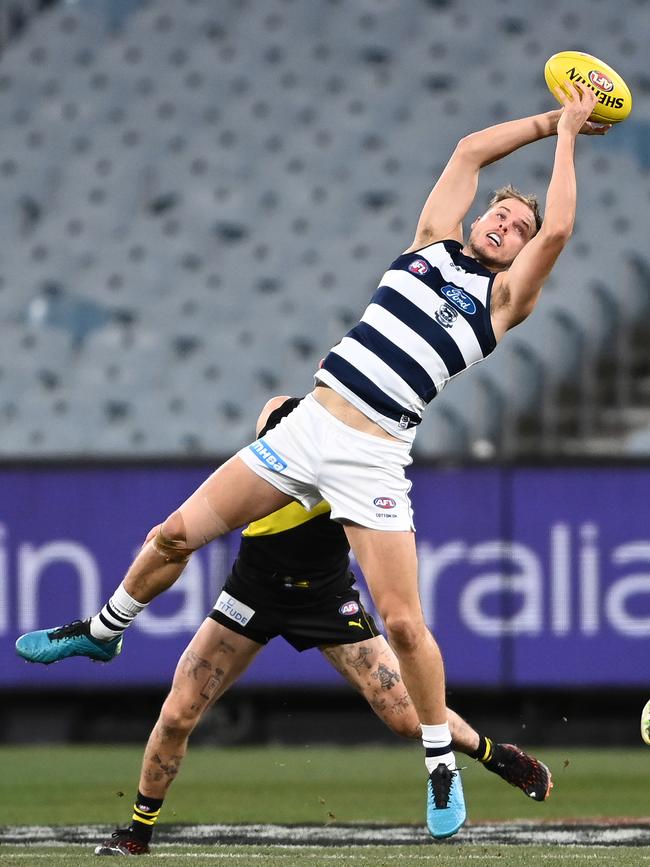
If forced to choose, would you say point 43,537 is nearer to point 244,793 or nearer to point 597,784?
point 244,793

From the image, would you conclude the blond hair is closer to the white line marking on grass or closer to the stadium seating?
the white line marking on grass

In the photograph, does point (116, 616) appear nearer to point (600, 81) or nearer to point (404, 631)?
point (404, 631)

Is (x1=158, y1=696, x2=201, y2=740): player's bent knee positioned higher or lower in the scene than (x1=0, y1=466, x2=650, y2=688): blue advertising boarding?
higher

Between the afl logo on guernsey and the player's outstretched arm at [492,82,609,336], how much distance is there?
9.9 inches

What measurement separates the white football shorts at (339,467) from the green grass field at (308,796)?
1289mm

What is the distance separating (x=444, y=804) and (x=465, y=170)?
2.24 m

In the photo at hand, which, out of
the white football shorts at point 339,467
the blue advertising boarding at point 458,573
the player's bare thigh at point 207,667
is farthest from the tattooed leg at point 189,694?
the blue advertising boarding at point 458,573

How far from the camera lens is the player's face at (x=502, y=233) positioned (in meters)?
5.70

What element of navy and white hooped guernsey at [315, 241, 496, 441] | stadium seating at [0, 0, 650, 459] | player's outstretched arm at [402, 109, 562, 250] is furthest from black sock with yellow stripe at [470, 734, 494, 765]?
stadium seating at [0, 0, 650, 459]

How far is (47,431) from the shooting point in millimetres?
13273

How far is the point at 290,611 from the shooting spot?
603cm

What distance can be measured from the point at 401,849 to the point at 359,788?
271 centimetres

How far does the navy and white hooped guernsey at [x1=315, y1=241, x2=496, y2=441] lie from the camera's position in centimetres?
543

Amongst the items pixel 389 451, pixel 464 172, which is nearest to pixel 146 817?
pixel 389 451
